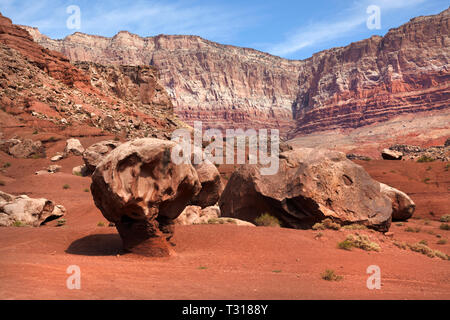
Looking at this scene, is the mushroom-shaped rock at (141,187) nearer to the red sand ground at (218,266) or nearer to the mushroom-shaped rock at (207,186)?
the red sand ground at (218,266)

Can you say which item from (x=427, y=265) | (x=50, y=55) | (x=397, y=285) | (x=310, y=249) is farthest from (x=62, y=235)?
(x=50, y=55)

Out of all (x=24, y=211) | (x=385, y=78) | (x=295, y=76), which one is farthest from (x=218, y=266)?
(x=295, y=76)

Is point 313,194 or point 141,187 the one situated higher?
point 141,187

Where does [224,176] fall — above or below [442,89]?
below

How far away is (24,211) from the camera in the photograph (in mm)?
14375

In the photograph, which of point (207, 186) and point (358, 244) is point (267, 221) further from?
point (207, 186)

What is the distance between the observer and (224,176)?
31266mm

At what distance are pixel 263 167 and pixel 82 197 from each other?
40.6 feet

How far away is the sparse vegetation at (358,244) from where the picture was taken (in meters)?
10.5

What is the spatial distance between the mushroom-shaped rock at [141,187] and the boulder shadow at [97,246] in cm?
88

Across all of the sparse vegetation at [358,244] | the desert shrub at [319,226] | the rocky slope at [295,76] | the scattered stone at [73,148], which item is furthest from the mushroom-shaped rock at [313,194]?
the rocky slope at [295,76]

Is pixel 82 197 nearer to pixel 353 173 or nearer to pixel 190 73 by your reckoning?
pixel 353 173

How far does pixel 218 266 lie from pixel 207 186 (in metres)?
8.65

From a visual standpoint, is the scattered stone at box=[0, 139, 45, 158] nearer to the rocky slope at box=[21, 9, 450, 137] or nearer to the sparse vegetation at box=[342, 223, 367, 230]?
the sparse vegetation at box=[342, 223, 367, 230]
